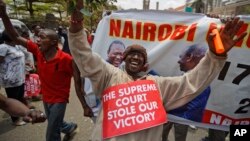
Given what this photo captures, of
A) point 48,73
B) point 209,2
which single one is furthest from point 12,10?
point 209,2

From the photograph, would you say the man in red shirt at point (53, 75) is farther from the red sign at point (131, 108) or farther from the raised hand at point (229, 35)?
the raised hand at point (229, 35)

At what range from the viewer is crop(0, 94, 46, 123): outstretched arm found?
2463mm

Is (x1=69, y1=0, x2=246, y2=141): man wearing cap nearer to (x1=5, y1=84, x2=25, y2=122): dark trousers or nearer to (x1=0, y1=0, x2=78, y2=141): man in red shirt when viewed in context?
(x1=0, y1=0, x2=78, y2=141): man in red shirt

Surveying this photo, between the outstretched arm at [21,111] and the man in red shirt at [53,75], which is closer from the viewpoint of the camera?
the outstretched arm at [21,111]

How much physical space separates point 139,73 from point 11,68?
3.28 m

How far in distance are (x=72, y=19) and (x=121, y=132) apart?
0.84 meters

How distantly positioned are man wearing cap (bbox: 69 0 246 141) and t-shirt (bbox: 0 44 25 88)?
311cm

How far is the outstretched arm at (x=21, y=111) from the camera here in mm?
2463

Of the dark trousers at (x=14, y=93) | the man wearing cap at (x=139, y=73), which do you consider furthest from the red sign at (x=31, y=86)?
the man wearing cap at (x=139, y=73)

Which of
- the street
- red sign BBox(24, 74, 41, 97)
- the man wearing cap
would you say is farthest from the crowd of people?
red sign BBox(24, 74, 41, 97)

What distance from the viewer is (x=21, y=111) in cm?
262

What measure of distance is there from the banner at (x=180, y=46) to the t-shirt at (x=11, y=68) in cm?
207

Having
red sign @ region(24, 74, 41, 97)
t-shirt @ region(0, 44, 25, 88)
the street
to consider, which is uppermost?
t-shirt @ region(0, 44, 25, 88)

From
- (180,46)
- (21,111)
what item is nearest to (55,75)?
(21,111)
